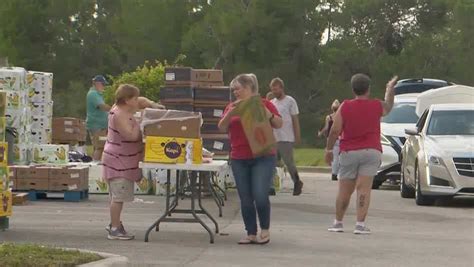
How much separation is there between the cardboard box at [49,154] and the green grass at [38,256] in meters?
8.54

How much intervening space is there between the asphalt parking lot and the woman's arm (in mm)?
1112

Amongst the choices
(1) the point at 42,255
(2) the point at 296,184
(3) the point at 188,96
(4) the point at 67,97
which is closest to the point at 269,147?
(1) the point at 42,255

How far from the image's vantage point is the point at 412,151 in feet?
65.4

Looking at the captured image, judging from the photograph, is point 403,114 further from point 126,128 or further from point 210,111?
point 126,128

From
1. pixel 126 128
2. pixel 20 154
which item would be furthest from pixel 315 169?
pixel 126 128

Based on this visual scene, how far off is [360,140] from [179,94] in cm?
529

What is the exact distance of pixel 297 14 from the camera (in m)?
53.0

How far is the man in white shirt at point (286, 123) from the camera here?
18.8 m

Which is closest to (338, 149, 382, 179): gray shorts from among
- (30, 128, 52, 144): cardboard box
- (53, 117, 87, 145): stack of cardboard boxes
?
(30, 128, 52, 144): cardboard box

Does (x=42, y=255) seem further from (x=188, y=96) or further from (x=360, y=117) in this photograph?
(x=188, y=96)

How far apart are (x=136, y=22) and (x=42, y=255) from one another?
151ft

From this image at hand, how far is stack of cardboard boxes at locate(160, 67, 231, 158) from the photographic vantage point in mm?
18422

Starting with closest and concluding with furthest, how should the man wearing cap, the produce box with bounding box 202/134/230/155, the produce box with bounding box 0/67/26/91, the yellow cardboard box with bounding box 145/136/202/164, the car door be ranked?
the yellow cardboard box with bounding box 145/136/202/164 → the produce box with bounding box 0/67/26/91 → the produce box with bounding box 202/134/230/155 → the car door → the man wearing cap

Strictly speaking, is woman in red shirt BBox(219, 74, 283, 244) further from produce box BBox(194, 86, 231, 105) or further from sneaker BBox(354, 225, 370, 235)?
produce box BBox(194, 86, 231, 105)
